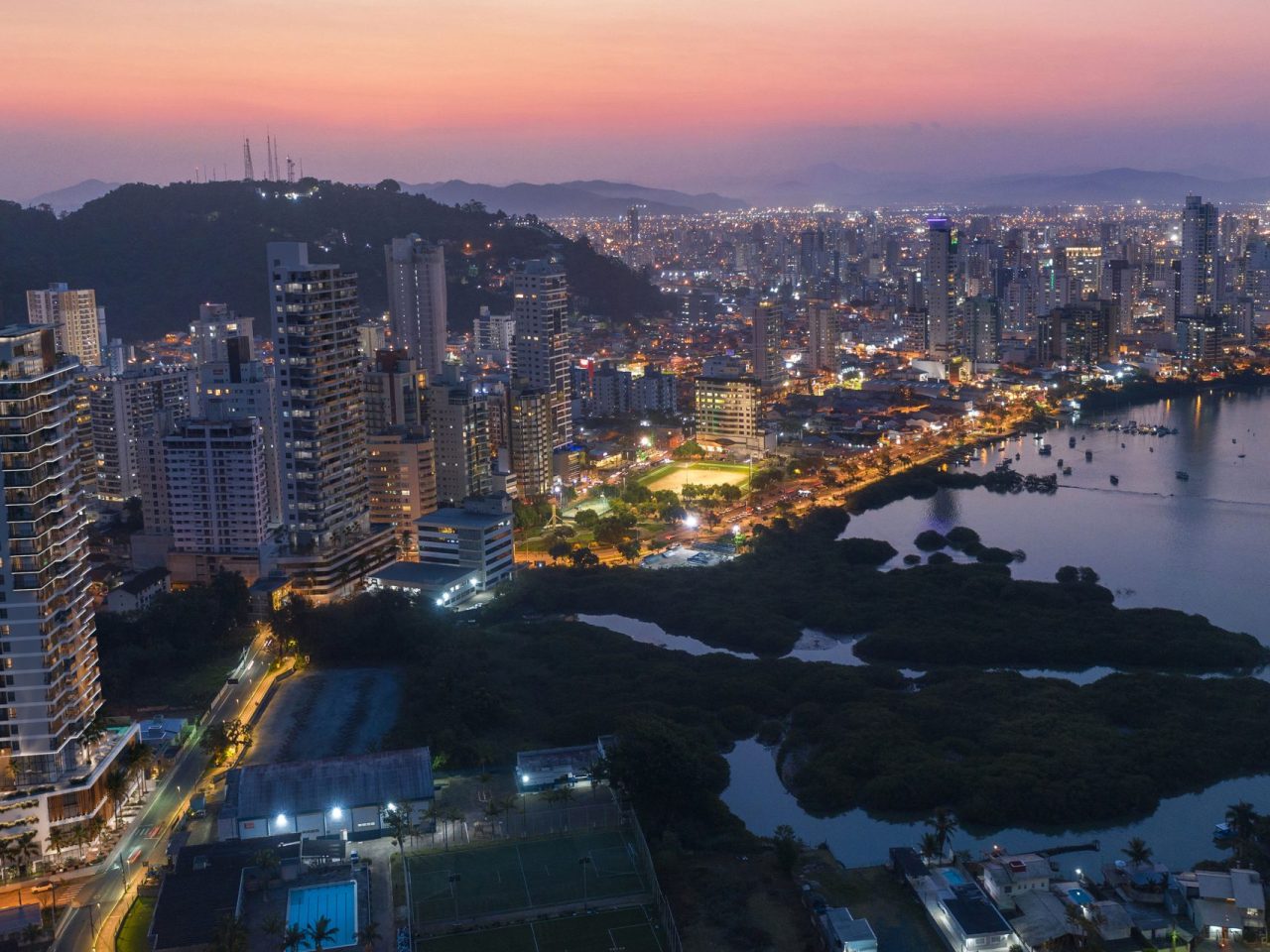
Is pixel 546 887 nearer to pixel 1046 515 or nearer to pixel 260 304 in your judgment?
pixel 1046 515

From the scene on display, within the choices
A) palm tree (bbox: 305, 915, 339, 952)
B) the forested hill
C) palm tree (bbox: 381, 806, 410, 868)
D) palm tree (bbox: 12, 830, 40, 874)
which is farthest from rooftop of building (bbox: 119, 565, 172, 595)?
the forested hill

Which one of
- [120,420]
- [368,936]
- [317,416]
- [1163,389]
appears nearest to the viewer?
[368,936]

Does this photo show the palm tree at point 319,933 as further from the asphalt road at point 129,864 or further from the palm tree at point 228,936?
the asphalt road at point 129,864

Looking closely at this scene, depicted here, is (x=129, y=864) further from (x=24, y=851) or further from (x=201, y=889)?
(x=201, y=889)

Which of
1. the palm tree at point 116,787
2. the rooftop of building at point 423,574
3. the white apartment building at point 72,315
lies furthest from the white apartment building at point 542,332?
the palm tree at point 116,787

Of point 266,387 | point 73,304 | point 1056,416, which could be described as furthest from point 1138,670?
point 73,304

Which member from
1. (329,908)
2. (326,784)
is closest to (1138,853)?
(329,908)
